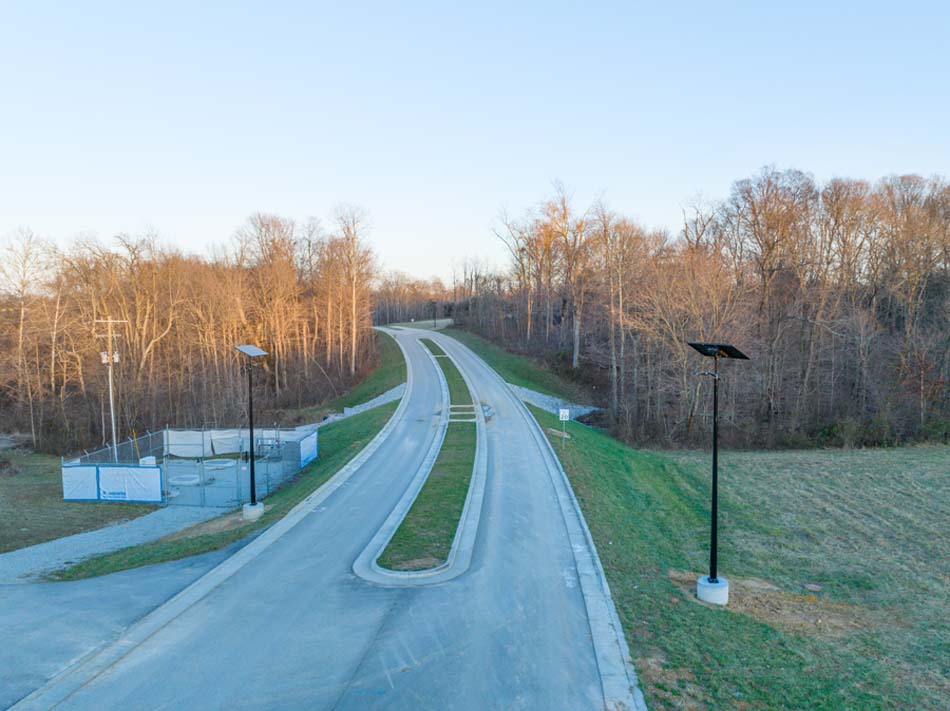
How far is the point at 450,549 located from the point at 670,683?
591cm

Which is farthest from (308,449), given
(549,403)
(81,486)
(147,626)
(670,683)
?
(670,683)

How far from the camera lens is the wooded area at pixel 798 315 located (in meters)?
30.8

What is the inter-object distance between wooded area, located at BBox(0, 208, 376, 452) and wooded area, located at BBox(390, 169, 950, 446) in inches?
957

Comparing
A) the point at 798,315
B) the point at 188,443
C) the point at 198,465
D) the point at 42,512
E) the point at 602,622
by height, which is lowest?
the point at 42,512

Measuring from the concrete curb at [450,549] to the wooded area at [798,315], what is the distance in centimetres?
1461

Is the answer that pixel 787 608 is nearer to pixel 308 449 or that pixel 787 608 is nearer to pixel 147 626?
pixel 147 626

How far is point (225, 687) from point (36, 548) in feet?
45.8

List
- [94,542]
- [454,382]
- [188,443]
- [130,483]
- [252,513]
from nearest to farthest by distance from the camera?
1. [252,513]
2. [94,542]
3. [130,483]
4. [188,443]
5. [454,382]

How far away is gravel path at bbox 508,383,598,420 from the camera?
3697 cm

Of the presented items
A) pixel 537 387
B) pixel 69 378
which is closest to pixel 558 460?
pixel 537 387

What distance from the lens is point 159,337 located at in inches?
1578

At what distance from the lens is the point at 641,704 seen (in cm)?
702

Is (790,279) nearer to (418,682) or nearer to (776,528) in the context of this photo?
(776,528)

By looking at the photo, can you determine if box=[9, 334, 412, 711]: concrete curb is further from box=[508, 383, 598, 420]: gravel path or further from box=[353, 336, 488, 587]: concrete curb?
box=[508, 383, 598, 420]: gravel path
